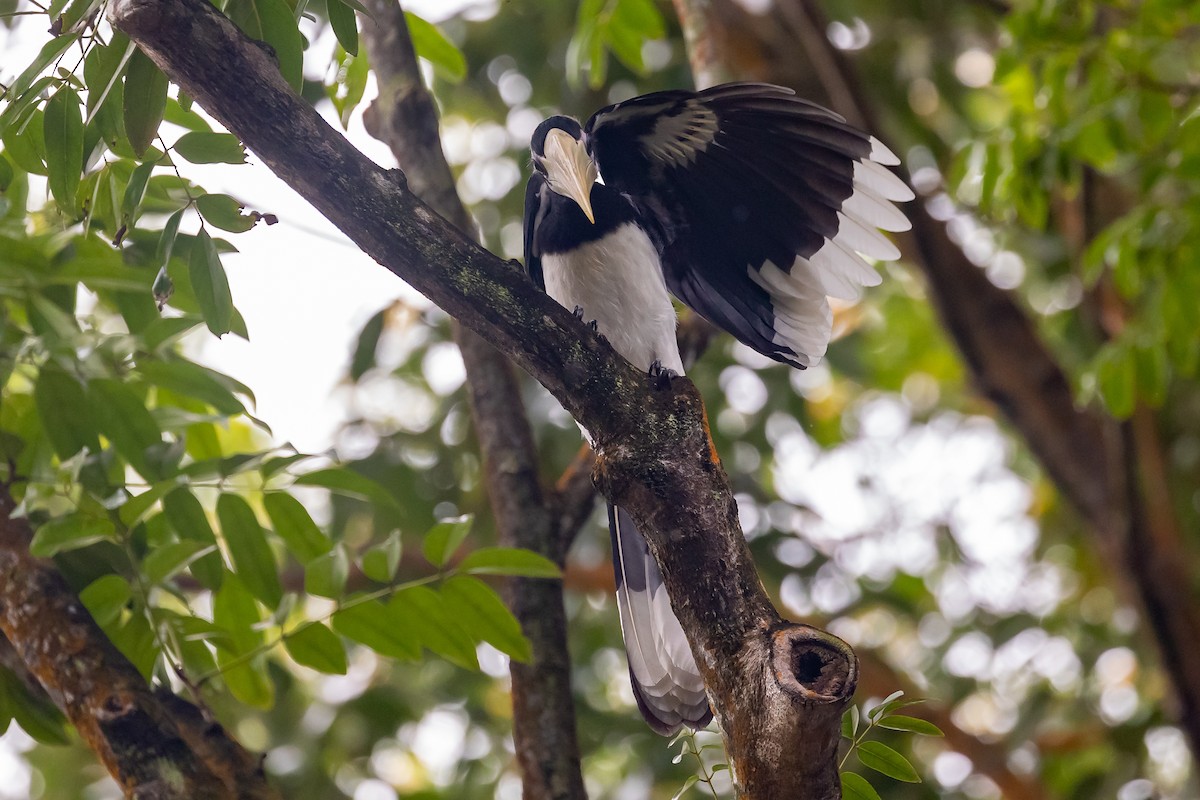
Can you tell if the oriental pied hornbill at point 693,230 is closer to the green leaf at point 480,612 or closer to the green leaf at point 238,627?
the green leaf at point 480,612

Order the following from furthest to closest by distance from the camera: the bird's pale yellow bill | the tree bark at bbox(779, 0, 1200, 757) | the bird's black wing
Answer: the tree bark at bbox(779, 0, 1200, 757) → the bird's black wing → the bird's pale yellow bill

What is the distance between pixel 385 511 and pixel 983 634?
178 centimetres

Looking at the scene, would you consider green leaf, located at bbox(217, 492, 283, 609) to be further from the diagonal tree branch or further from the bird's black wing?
the bird's black wing

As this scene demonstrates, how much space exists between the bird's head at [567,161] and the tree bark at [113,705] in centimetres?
87

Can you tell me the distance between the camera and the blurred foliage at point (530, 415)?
1.35 meters

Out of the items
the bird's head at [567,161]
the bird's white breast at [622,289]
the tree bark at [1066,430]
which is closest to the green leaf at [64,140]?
the bird's head at [567,161]

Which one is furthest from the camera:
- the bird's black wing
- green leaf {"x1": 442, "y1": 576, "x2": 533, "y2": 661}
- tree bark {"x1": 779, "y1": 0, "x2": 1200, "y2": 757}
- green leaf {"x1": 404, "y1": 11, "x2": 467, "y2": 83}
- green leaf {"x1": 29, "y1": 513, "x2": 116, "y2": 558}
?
tree bark {"x1": 779, "y1": 0, "x2": 1200, "y2": 757}

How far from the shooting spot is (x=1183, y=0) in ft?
7.23

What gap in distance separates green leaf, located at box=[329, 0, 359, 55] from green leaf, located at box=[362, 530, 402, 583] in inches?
22.3

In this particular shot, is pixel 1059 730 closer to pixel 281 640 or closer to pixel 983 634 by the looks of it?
pixel 983 634

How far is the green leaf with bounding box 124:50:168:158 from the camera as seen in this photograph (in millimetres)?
1130

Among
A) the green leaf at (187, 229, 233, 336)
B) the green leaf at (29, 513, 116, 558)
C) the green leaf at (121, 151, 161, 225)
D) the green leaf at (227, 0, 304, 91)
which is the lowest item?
the green leaf at (29, 513, 116, 558)

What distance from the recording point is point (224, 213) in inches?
49.9

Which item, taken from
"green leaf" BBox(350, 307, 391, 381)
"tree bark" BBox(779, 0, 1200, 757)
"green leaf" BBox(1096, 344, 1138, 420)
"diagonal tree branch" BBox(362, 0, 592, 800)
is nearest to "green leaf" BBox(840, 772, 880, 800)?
"diagonal tree branch" BBox(362, 0, 592, 800)
